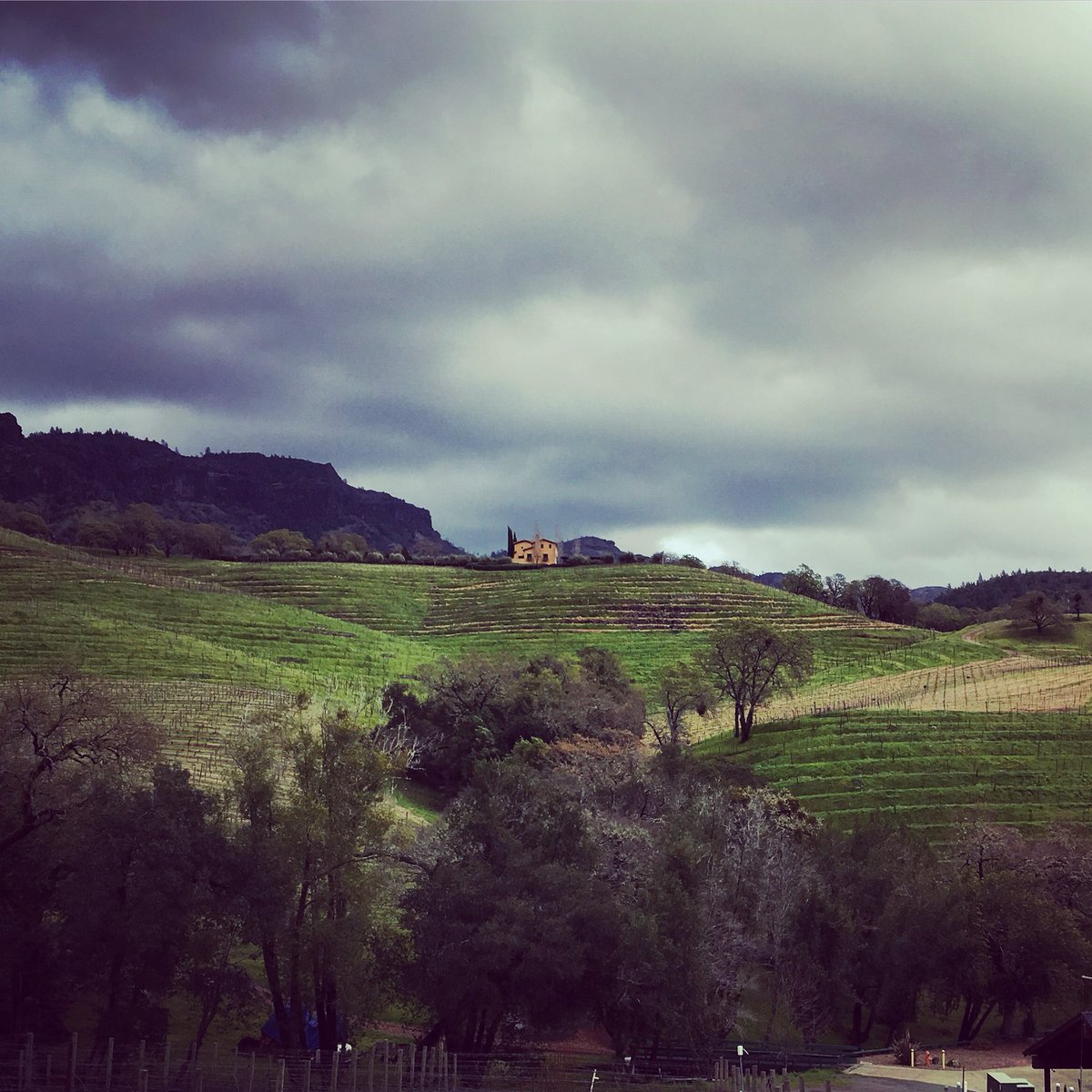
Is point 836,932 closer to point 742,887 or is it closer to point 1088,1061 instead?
point 742,887

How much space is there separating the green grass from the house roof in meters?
34.2

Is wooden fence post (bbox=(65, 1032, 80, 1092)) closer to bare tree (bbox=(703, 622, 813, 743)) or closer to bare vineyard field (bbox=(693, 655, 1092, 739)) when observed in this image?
bare tree (bbox=(703, 622, 813, 743))

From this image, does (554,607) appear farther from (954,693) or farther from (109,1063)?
(109,1063)

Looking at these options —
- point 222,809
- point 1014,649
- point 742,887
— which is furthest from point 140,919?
point 1014,649

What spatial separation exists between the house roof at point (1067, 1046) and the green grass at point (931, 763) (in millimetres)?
34211

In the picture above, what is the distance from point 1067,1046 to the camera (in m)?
33.1

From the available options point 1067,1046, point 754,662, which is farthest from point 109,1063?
point 754,662

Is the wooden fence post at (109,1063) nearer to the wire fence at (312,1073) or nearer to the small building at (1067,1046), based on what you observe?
the wire fence at (312,1073)

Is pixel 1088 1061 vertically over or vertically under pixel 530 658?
under

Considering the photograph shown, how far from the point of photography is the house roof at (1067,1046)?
105 ft

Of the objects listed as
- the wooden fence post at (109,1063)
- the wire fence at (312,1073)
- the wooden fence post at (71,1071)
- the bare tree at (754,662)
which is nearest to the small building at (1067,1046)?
the wire fence at (312,1073)

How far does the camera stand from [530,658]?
9706 cm

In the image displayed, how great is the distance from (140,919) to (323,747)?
7.47 metres

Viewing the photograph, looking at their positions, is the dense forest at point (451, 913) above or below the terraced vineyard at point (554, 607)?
below
